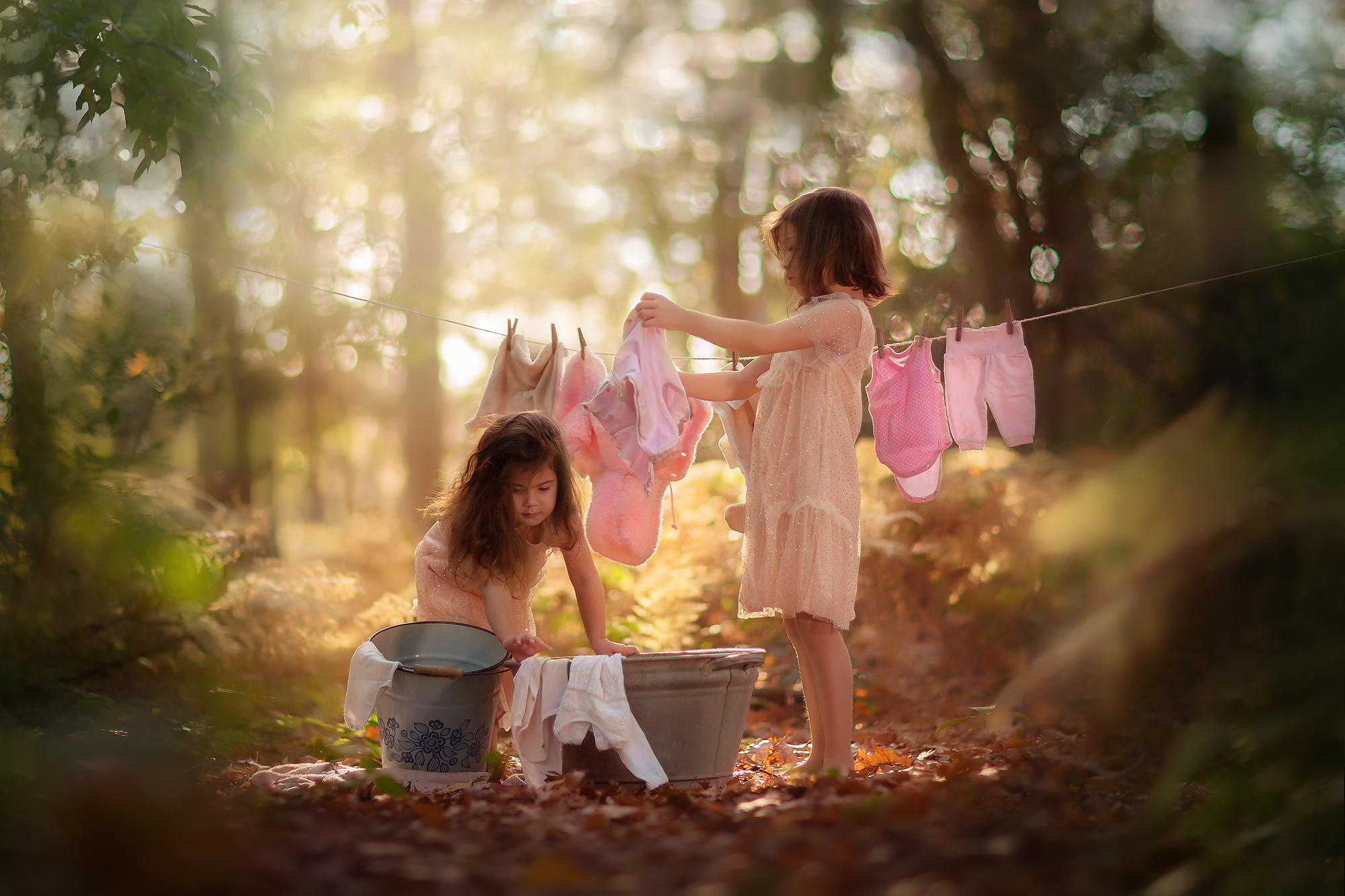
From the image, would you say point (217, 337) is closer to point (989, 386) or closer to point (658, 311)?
point (658, 311)

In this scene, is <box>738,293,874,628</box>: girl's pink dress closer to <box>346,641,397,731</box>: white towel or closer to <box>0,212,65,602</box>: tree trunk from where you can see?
<box>346,641,397,731</box>: white towel

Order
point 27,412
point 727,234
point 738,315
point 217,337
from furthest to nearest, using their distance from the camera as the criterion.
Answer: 1. point 727,234
2. point 738,315
3. point 217,337
4. point 27,412

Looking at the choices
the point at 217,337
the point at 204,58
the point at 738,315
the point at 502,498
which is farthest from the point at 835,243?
the point at 738,315

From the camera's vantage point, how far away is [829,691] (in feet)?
11.4

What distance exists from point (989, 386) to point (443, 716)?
8.21 ft

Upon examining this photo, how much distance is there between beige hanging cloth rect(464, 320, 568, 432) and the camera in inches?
165

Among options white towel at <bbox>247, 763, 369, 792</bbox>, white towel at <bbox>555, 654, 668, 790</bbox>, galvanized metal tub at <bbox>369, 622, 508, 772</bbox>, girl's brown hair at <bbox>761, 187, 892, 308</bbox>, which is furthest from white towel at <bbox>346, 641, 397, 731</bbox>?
girl's brown hair at <bbox>761, 187, 892, 308</bbox>

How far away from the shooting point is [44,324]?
4.28m

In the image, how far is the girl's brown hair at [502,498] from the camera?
3.69 meters

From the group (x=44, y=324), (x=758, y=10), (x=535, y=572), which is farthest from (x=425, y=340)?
(x=535, y=572)

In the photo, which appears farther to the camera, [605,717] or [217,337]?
[217,337]

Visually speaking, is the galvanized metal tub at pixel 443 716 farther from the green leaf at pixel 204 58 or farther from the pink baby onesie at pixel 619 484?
the green leaf at pixel 204 58

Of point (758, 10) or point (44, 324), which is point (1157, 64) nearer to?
point (758, 10)

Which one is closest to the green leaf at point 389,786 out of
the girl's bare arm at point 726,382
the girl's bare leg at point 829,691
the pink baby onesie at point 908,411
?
the girl's bare leg at point 829,691
